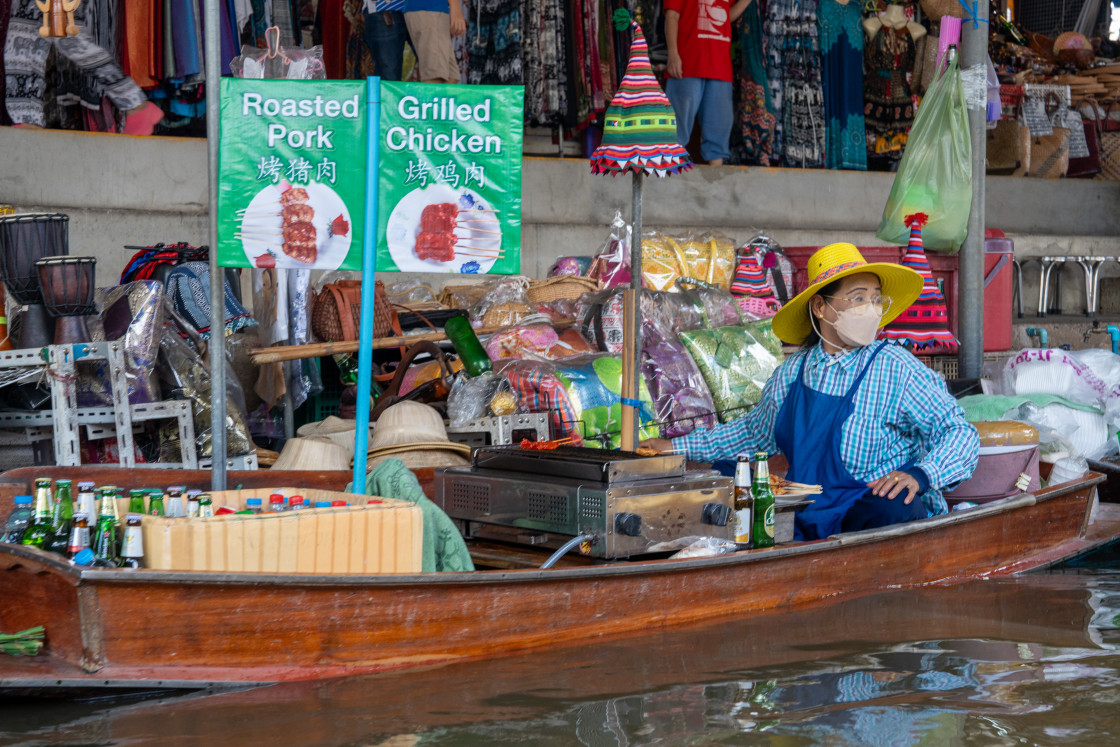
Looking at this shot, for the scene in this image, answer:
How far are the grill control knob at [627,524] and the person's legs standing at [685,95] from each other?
5860 mm

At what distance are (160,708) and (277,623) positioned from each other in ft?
1.16

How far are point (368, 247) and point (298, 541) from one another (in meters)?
1.08

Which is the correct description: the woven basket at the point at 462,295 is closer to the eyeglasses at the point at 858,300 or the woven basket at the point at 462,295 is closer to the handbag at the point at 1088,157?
the eyeglasses at the point at 858,300

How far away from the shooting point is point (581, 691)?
350cm

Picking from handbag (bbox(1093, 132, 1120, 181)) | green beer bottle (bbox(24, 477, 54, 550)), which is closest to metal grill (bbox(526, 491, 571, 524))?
green beer bottle (bbox(24, 477, 54, 550))

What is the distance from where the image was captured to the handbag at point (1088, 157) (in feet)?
39.6

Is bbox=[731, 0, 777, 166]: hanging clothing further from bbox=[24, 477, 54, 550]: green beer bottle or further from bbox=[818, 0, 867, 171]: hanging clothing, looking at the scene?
bbox=[24, 477, 54, 550]: green beer bottle

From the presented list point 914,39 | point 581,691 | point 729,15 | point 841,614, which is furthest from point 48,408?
point 914,39

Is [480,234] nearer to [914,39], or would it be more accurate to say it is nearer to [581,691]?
[581,691]

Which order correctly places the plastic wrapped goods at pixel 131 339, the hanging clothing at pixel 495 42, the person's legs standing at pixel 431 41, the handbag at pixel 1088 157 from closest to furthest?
the plastic wrapped goods at pixel 131 339, the person's legs standing at pixel 431 41, the hanging clothing at pixel 495 42, the handbag at pixel 1088 157

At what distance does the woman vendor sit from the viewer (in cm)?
454

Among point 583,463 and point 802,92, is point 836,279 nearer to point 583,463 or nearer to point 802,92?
point 583,463

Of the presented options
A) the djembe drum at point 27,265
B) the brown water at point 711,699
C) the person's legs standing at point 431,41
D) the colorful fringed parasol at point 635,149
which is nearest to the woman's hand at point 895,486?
the brown water at point 711,699

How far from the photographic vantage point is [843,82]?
10438 millimetres
